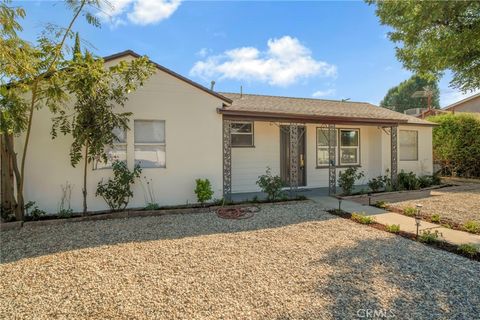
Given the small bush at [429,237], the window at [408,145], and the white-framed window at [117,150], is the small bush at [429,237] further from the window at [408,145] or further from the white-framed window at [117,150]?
the window at [408,145]

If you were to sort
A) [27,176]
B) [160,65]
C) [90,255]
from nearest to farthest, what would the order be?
[90,255] → [27,176] → [160,65]

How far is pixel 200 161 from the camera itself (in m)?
8.09

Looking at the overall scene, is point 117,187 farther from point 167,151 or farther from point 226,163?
point 226,163

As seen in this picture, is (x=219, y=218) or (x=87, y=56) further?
(x=219, y=218)

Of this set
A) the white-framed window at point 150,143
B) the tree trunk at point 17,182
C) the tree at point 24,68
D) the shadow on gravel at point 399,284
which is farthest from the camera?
the white-framed window at point 150,143

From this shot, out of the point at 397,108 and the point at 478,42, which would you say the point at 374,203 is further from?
the point at 397,108

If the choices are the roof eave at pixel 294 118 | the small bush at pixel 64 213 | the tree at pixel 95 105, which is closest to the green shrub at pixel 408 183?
the roof eave at pixel 294 118

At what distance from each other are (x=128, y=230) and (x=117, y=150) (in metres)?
2.51

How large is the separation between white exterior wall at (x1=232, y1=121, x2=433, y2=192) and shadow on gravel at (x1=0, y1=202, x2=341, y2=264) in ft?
8.95

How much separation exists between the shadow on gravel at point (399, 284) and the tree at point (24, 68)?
5770mm

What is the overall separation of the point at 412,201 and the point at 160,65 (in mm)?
8728

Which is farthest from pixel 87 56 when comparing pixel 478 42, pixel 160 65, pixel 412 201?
pixel 412 201

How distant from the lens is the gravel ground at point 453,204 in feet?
23.1

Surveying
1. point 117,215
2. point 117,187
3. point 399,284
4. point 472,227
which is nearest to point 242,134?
point 117,187
